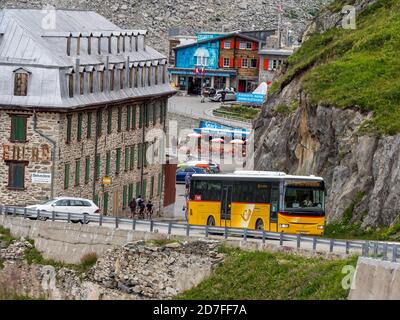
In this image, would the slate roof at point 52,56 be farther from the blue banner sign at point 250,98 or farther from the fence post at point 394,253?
the blue banner sign at point 250,98

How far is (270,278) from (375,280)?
34.3 feet

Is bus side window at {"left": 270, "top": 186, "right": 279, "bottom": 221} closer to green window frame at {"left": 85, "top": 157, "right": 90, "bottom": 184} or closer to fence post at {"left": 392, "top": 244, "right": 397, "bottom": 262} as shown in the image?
fence post at {"left": 392, "top": 244, "right": 397, "bottom": 262}

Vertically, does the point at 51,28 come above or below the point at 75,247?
above

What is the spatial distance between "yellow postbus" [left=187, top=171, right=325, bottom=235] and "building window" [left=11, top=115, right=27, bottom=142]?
11515 millimetres

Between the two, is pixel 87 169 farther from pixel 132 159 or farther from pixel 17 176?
pixel 132 159

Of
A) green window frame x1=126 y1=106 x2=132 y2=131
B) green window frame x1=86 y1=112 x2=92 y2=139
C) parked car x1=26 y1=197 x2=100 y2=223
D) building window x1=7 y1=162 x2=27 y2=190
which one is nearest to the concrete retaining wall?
parked car x1=26 y1=197 x2=100 y2=223

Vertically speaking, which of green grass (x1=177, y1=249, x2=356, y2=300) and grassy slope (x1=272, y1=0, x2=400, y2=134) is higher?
grassy slope (x1=272, y1=0, x2=400, y2=134)

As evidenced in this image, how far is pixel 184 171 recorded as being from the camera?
141 meters

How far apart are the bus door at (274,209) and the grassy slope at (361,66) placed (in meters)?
7.27

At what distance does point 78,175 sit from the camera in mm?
101438

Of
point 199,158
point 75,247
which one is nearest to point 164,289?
point 75,247

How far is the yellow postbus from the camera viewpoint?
85.3 metres
